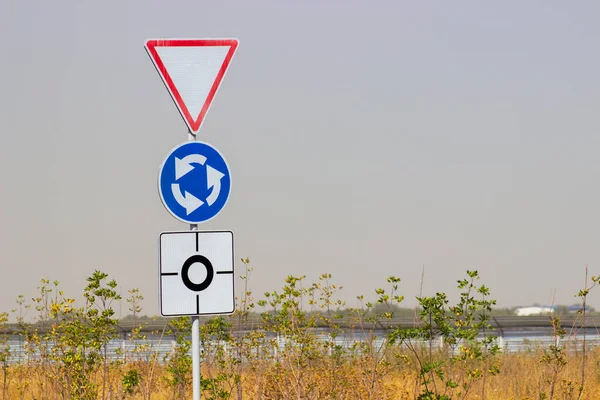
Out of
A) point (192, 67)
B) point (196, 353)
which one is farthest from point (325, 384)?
point (192, 67)

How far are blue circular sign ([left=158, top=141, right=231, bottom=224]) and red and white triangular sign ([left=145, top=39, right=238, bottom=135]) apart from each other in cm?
46

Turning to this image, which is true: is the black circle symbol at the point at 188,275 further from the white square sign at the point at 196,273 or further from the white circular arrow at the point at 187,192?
the white circular arrow at the point at 187,192

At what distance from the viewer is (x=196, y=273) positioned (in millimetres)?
7367

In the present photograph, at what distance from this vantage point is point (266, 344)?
1370 cm

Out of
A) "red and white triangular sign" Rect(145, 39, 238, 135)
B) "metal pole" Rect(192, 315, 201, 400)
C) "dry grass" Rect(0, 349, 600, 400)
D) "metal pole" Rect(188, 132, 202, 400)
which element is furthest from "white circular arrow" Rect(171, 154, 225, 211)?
"dry grass" Rect(0, 349, 600, 400)

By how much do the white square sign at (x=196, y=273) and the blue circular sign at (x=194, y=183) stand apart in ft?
0.59

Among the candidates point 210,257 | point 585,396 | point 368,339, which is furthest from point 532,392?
point 210,257

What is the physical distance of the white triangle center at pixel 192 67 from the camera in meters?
7.71

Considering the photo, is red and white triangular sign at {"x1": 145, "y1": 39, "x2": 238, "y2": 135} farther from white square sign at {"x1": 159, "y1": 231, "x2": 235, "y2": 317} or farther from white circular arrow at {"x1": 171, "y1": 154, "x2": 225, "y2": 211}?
white square sign at {"x1": 159, "y1": 231, "x2": 235, "y2": 317}

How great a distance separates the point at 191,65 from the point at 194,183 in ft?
3.45

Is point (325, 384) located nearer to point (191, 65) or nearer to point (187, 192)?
point (187, 192)

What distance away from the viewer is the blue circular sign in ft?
24.3

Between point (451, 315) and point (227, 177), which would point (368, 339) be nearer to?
point (451, 315)

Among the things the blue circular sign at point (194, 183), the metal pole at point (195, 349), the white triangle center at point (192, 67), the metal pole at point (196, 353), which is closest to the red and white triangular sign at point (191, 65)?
the white triangle center at point (192, 67)
